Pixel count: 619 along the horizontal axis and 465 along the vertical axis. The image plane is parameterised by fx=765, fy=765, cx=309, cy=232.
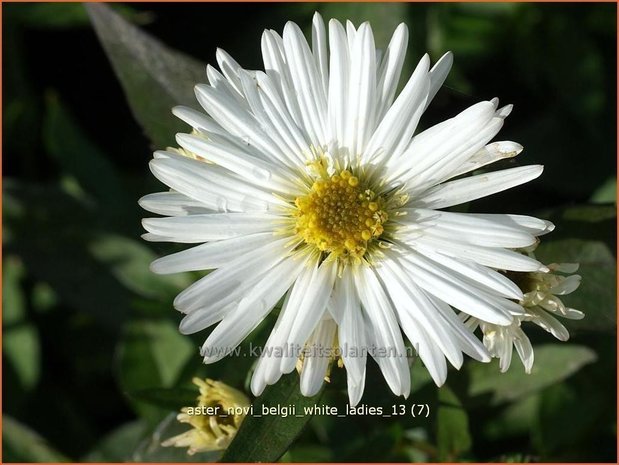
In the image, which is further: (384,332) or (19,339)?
(19,339)

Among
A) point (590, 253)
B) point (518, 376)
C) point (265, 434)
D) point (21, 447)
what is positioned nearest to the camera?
point (265, 434)

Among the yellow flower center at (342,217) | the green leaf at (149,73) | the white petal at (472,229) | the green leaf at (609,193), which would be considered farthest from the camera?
the green leaf at (609,193)

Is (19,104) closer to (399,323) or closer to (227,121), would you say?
(227,121)

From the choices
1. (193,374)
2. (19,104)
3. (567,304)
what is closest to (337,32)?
(567,304)

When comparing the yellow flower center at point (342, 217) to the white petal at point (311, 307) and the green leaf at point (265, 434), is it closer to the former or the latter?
the white petal at point (311, 307)

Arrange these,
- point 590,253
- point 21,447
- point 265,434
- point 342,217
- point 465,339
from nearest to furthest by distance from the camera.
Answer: point 465,339 → point 265,434 → point 342,217 → point 590,253 → point 21,447

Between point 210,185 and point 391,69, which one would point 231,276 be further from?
point 391,69

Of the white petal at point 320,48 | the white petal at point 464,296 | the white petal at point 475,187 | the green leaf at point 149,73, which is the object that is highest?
the green leaf at point 149,73

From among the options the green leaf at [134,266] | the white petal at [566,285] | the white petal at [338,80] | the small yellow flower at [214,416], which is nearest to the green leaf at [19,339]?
the green leaf at [134,266]

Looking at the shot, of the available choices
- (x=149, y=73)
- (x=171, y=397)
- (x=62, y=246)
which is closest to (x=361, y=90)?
(x=149, y=73)
